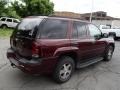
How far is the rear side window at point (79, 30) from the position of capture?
5.20 meters

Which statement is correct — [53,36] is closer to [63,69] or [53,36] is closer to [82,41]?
[63,69]

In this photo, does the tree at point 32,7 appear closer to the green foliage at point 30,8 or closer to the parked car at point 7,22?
the green foliage at point 30,8

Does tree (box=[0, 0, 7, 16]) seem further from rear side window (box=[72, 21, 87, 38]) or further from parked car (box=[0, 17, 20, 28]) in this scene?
rear side window (box=[72, 21, 87, 38])

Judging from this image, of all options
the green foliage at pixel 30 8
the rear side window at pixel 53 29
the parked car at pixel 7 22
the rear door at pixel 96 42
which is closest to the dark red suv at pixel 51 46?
the rear side window at pixel 53 29

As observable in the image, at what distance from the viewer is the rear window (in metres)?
4.38

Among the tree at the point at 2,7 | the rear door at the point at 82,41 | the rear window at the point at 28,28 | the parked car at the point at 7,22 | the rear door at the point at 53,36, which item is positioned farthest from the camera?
the tree at the point at 2,7

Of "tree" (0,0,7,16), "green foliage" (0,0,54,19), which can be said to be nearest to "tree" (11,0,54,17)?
"green foliage" (0,0,54,19)

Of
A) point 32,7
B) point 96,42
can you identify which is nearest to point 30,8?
point 32,7

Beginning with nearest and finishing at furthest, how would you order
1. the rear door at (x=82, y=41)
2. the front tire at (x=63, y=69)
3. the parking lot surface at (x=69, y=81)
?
the parking lot surface at (x=69, y=81) < the front tire at (x=63, y=69) < the rear door at (x=82, y=41)

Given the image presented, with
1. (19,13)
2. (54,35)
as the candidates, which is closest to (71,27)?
(54,35)

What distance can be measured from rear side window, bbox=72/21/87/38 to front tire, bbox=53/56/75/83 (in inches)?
29.6

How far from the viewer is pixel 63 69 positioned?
194 inches

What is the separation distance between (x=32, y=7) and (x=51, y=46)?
27.4 metres

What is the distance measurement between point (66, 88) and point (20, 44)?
166 cm
